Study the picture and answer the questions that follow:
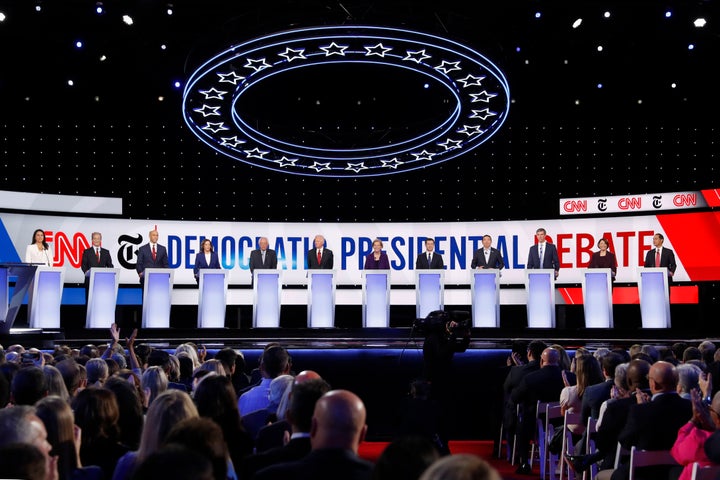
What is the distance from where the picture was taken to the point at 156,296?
38.1 feet

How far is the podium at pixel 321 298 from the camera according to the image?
38.3 ft

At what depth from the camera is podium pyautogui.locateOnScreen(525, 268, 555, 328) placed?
11484 mm

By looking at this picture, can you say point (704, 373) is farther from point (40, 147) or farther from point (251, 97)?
point (40, 147)

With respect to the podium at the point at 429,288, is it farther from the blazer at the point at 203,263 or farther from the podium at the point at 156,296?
the podium at the point at 156,296

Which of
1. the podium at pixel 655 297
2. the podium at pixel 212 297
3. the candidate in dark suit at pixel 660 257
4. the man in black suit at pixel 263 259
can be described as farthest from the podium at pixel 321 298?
the candidate in dark suit at pixel 660 257

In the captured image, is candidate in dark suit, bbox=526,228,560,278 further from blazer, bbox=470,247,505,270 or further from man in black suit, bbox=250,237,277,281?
man in black suit, bbox=250,237,277,281

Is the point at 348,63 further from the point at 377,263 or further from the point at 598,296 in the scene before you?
the point at 598,296

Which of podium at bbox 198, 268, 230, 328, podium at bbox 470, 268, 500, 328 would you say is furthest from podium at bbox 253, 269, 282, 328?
podium at bbox 470, 268, 500, 328

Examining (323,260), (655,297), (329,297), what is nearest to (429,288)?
(329,297)

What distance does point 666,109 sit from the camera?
49.6 ft

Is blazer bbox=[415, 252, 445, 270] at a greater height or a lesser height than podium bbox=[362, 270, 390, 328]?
greater

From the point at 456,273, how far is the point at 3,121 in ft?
29.5

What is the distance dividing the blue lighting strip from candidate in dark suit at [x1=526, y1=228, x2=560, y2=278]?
2150 millimetres

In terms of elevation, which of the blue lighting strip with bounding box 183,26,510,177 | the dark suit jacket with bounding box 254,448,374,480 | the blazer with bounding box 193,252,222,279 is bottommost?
the dark suit jacket with bounding box 254,448,374,480
